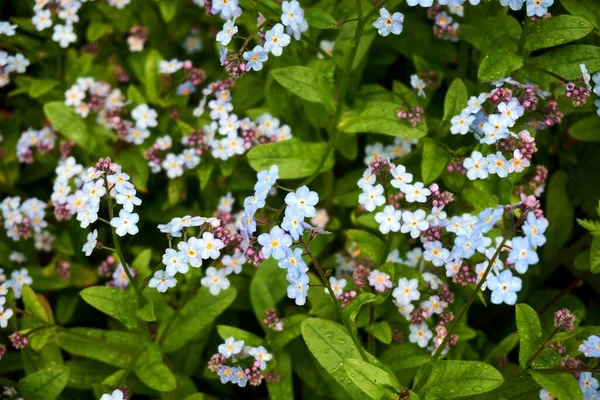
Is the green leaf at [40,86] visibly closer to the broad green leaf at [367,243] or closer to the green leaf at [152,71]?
the green leaf at [152,71]

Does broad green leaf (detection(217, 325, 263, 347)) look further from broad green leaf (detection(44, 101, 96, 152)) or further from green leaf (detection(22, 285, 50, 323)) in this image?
broad green leaf (detection(44, 101, 96, 152))

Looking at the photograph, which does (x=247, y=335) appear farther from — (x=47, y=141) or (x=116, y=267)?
(x=47, y=141)

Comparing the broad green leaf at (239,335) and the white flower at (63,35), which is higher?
the white flower at (63,35)

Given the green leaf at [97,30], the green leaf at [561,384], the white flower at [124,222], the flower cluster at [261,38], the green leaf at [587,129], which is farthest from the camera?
the green leaf at [97,30]

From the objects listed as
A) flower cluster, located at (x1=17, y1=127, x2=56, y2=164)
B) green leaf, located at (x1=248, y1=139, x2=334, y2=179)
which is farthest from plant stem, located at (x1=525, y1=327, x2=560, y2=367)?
flower cluster, located at (x1=17, y1=127, x2=56, y2=164)

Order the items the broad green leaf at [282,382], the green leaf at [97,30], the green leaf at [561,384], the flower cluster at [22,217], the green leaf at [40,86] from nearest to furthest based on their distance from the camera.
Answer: the green leaf at [561,384]
the broad green leaf at [282,382]
the flower cluster at [22,217]
the green leaf at [40,86]
the green leaf at [97,30]

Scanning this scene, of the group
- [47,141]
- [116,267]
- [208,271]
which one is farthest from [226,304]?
[47,141]

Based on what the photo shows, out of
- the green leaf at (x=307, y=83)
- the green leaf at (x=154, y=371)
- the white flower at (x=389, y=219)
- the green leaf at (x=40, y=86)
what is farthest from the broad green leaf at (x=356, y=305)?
the green leaf at (x=40, y=86)
